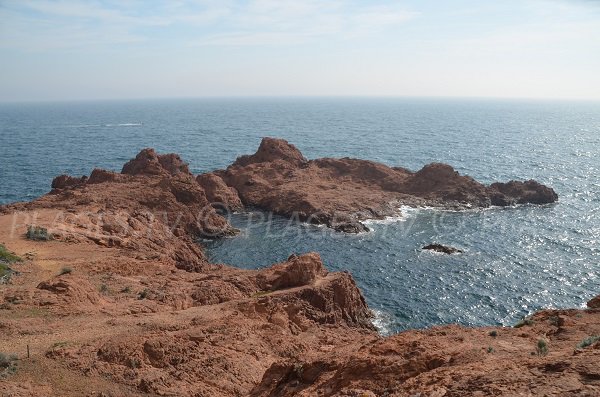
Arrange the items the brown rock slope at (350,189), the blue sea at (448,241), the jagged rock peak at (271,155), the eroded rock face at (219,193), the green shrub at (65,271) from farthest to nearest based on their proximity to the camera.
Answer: the jagged rock peak at (271,155) → the eroded rock face at (219,193) → the brown rock slope at (350,189) → the blue sea at (448,241) → the green shrub at (65,271)

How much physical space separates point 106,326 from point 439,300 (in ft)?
104

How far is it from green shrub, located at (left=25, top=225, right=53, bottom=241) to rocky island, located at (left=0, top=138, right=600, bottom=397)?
17 centimetres

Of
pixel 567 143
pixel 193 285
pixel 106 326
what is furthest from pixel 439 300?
pixel 567 143

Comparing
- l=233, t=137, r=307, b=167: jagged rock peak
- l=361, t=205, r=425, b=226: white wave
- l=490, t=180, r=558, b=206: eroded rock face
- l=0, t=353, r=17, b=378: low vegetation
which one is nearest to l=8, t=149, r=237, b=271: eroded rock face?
l=233, t=137, r=307, b=167: jagged rock peak

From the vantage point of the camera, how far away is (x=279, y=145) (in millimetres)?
97750

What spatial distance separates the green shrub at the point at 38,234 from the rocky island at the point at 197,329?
0.17 m

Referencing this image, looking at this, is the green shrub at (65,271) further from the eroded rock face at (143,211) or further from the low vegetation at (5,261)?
the eroded rock face at (143,211)

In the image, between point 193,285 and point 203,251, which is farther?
point 203,251

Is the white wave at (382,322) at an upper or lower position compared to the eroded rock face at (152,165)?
lower

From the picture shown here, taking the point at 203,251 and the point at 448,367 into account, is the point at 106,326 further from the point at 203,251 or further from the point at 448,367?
the point at 203,251

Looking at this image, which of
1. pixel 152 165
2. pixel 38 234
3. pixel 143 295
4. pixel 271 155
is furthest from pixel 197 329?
pixel 271 155

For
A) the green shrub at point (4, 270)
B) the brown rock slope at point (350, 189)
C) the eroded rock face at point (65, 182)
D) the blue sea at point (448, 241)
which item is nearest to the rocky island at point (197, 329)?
the green shrub at point (4, 270)

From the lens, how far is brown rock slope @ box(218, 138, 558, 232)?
74500 mm

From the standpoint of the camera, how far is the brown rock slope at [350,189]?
74500 mm
